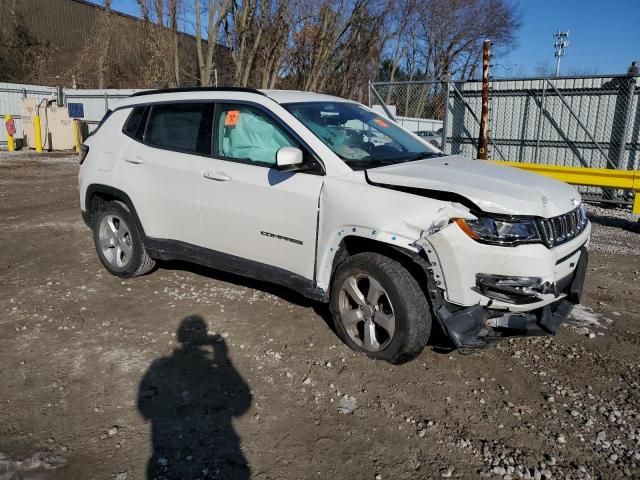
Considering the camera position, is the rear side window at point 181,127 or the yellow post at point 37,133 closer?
the rear side window at point 181,127

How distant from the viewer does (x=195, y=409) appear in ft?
10.7

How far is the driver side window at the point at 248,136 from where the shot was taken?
425cm

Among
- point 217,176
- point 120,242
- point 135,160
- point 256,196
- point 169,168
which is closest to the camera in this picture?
point 256,196

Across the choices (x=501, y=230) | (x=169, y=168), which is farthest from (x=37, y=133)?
(x=501, y=230)

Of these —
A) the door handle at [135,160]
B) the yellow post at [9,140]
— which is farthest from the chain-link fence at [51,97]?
the door handle at [135,160]

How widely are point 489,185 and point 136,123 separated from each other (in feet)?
11.3

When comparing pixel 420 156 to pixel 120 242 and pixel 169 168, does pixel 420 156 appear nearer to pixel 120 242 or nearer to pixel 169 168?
pixel 169 168

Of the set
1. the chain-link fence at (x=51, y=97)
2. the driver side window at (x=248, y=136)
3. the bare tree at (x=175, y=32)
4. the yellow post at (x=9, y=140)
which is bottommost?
the yellow post at (x=9, y=140)

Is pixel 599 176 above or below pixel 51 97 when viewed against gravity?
below

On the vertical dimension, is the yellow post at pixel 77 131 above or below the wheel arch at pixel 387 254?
above

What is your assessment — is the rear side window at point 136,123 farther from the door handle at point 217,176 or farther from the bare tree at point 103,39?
the bare tree at point 103,39

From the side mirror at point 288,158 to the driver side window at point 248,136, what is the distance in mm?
276

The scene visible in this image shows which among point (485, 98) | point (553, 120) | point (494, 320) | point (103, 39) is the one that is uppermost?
point (103, 39)

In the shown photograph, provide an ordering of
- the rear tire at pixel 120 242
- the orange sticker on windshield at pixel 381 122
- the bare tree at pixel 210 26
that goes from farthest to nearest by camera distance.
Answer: the bare tree at pixel 210 26 → the rear tire at pixel 120 242 → the orange sticker on windshield at pixel 381 122
